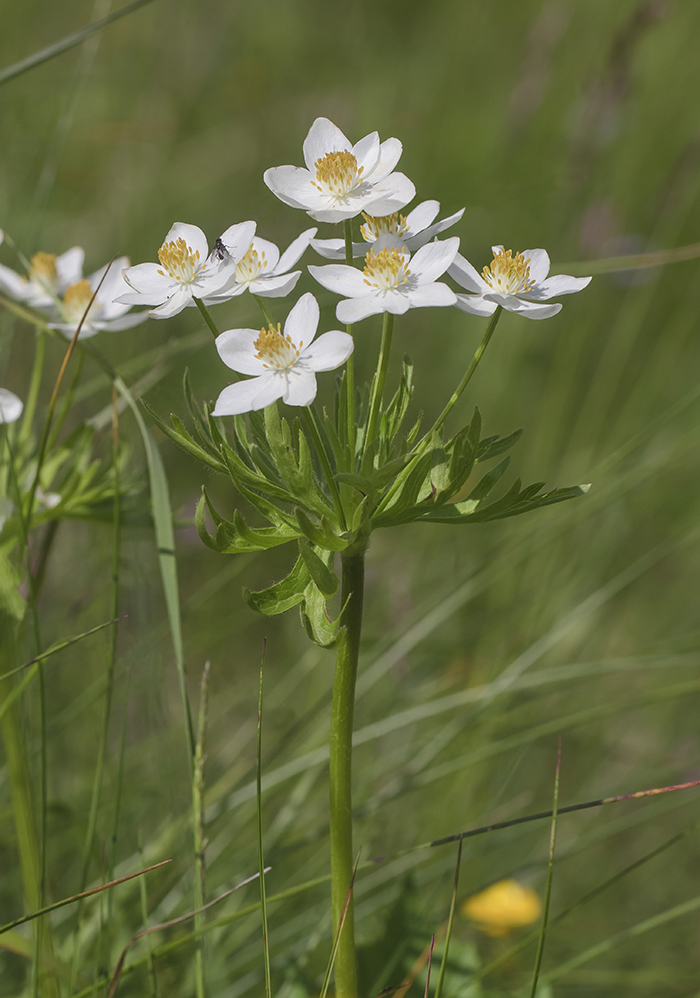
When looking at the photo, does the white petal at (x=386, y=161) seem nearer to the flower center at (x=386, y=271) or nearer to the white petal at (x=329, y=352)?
the flower center at (x=386, y=271)

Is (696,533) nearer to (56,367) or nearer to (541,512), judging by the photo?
(541,512)

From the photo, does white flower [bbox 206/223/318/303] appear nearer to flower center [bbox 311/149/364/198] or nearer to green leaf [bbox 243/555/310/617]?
flower center [bbox 311/149/364/198]

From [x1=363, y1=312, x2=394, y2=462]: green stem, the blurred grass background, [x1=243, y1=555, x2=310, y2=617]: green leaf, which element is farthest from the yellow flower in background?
[x1=363, y1=312, x2=394, y2=462]: green stem

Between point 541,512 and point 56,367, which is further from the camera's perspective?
point 56,367

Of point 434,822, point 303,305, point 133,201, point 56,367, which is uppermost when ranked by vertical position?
point 133,201

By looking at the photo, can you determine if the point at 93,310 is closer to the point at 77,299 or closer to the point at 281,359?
the point at 77,299

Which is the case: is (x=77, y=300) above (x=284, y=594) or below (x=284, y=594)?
above

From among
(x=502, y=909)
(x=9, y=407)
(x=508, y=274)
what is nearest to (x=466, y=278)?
(x=508, y=274)

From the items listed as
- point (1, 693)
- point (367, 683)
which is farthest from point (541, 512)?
point (1, 693)
